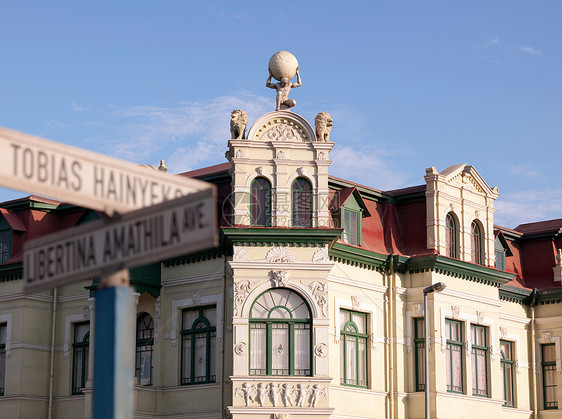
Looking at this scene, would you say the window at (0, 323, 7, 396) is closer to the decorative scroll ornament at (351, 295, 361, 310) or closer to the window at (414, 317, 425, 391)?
the decorative scroll ornament at (351, 295, 361, 310)

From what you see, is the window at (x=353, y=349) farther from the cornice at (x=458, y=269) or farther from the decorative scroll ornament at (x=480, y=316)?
the decorative scroll ornament at (x=480, y=316)

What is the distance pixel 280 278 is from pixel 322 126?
4.79 m

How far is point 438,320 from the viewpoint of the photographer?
32406mm

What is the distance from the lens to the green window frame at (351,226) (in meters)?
32.0

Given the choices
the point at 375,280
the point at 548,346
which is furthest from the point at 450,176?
Result: the point at 548,346

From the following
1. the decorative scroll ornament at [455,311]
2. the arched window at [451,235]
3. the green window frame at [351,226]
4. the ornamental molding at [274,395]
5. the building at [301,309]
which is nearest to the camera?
the ornamental molding at [274,395]

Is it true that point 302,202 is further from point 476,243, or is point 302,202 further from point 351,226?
point 476,243

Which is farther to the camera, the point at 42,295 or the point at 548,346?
the point at 548,346

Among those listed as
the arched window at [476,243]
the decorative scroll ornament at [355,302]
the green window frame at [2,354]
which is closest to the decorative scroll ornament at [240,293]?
the decorative scroll ornament at [355,302]

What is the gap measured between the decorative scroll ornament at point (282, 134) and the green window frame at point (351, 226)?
2946mm

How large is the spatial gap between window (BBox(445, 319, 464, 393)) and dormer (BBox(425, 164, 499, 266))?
238 centimetres

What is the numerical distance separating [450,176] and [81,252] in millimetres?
26781

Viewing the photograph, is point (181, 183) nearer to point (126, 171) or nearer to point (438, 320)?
point (126, 171)

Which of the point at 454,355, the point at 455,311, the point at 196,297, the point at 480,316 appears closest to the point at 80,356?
the point at 196,297
